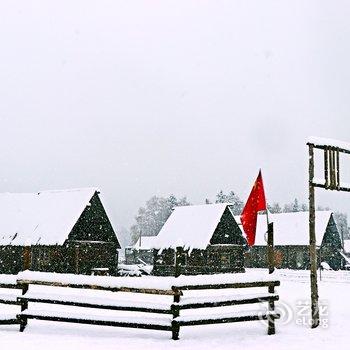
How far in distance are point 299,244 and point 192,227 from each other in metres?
17.9

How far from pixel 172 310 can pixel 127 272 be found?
2772cm

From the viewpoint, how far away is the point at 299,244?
50.9 meters

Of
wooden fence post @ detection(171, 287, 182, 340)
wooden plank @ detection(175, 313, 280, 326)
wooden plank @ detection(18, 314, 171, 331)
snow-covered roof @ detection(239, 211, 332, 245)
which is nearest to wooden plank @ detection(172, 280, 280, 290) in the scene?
wooden fence post @ detection(171, 287, 182, 340)

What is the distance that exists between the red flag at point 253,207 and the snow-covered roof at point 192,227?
24.9 metres

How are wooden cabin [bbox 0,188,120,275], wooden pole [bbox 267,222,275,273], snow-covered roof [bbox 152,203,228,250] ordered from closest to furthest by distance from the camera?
wooden pole [bbox 267,222,275,273] < wooden cabin [bbox 0,188,120,275] < snow-covered roof [bbox 152,203,228,250]

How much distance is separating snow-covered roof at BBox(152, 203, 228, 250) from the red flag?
81.5ft

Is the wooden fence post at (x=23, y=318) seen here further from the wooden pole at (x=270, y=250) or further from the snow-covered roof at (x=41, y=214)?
the snow-covered roof at (x=41, y=214)

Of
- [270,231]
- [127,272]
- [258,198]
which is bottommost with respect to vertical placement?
[127,272]

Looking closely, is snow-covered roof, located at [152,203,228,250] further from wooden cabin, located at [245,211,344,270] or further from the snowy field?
the snowy field

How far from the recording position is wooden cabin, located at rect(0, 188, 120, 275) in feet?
101

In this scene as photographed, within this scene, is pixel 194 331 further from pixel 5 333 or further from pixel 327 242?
pixel 327 242

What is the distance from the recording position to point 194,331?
9625 mm

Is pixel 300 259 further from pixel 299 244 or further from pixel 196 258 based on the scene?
pixel 196 258

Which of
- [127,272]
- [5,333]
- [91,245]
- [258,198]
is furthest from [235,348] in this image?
[127,272]
